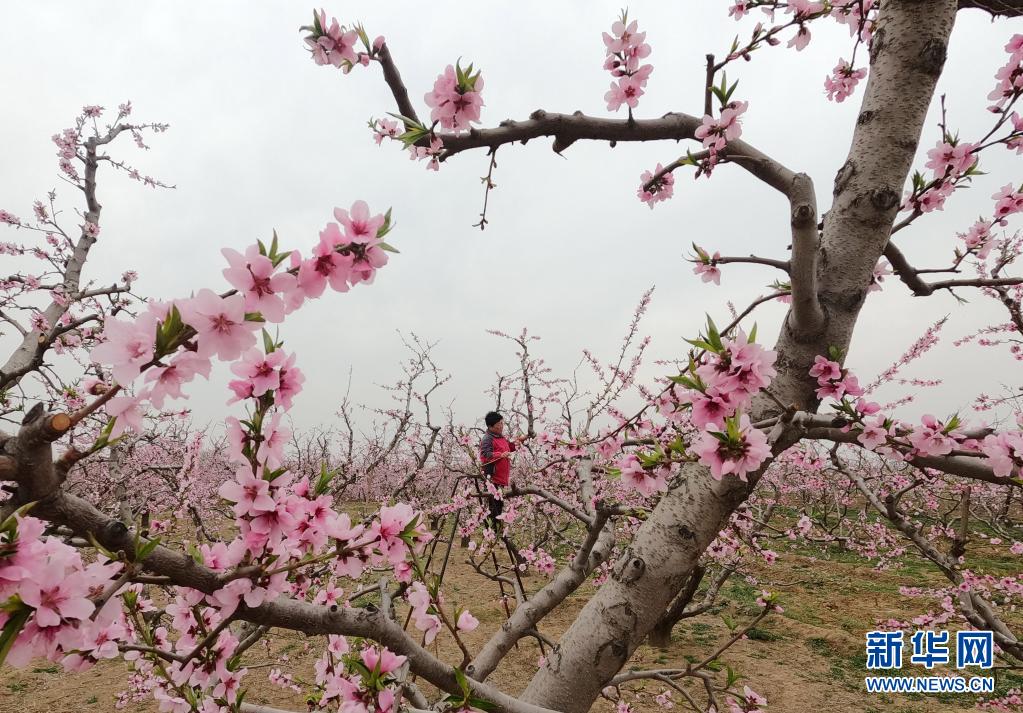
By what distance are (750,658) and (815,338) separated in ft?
17.4

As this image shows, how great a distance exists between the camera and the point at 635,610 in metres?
1.60

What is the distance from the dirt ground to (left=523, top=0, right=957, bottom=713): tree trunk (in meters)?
2.91

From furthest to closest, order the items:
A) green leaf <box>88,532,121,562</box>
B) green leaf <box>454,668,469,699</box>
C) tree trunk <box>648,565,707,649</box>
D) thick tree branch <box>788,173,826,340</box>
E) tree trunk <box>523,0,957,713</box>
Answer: tree trunk <box>648,565,707,649</box> → tree trunk <box>523,0,957,713</box> → thick tree branch <box>788,173,826,340</box> → green leaf <box>454,668,469,699</box> → green leaf <box>88,532,121,562</box>

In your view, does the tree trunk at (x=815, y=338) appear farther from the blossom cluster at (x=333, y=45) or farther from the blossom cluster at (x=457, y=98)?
the blossom cluster at (x=333, y=45)

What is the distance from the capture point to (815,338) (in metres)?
1.72

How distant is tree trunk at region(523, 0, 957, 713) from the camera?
160 centimetres

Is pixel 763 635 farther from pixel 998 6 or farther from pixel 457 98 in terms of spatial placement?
pixel 457 98

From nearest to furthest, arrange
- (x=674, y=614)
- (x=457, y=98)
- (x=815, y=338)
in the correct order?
(x=815, y=338), (x=457, y=98), (x=674, y=614)

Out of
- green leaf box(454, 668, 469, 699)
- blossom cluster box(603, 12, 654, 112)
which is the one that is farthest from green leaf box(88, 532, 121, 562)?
blossom cluster box(603, 12, 654, 112)

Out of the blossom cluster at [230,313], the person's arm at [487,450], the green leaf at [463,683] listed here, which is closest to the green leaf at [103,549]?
the blossom cluster at [230,313]

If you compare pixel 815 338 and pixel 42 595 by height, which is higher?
pixel 815 338

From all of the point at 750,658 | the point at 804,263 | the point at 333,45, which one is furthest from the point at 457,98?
the point at 750,658

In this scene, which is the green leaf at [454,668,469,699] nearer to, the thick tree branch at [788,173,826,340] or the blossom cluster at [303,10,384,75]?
the thick tree branch at [788,173,826,340]

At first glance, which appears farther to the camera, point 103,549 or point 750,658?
point 750,658
